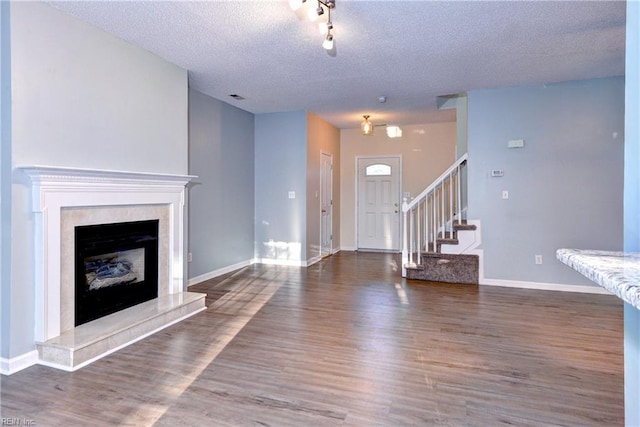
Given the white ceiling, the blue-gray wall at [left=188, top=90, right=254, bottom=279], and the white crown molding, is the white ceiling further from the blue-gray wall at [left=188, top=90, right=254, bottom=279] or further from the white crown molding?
the white crown molding

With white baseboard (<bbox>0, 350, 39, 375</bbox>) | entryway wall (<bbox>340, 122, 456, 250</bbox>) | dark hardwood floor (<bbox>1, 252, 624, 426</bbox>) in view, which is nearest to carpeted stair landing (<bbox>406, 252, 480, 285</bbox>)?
dark hardwood floor (<bbox>1, 252, 624, 426</bbox>)

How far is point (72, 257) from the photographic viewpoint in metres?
2.75

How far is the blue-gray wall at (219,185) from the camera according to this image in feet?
15.5

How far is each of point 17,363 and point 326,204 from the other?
5.22 meters

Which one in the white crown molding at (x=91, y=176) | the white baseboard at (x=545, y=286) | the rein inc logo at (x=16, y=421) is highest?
the white crown molding at (x=91, y=176)

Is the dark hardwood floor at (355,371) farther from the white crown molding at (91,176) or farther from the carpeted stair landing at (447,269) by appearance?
the white crown molding at (91,176)

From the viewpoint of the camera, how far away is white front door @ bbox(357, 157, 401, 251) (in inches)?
298

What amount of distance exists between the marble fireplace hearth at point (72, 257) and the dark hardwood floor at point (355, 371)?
0.39 feet

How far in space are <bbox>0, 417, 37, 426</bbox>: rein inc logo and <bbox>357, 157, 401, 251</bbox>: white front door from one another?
6.43 meters

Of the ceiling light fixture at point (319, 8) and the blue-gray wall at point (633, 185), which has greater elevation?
the ceiling light fixture at point (319, 8)

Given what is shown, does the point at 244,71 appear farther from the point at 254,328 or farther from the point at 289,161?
the point at 254,328

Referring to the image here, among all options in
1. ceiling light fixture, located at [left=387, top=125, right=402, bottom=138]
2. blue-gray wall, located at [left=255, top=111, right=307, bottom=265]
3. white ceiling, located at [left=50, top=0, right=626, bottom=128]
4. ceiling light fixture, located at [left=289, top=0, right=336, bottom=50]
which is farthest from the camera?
ceiling light fixture, located at [left=387, top=125, right=402, bottom=138]

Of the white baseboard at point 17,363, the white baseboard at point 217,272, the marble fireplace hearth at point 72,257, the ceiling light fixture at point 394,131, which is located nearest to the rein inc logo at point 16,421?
the marble fireplace hearth at point 72,257

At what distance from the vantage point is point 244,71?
157 inches
